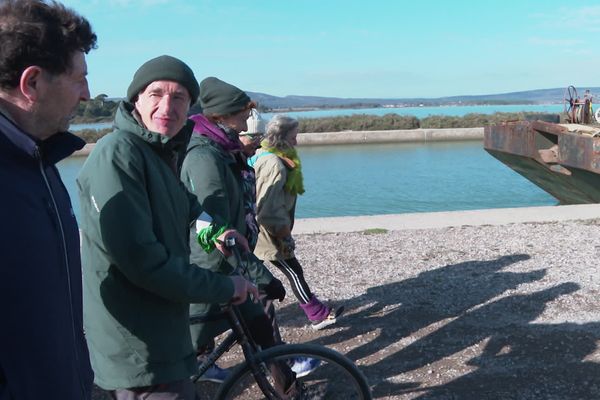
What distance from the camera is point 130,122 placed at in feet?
7.95

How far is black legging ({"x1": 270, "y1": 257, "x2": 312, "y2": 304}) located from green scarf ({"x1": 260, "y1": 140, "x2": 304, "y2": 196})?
1.71ft

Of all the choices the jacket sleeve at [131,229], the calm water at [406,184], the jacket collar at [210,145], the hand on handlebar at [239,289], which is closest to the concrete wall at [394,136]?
the calm water at [406,184]

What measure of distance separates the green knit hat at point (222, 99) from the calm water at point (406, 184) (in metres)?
7.52

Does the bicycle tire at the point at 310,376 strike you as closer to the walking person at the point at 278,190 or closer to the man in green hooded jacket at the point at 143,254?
the man in green hooded jacket at the point at 143,254

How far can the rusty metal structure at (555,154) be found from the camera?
982 centimetres

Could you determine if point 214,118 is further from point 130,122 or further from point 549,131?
point 549,131

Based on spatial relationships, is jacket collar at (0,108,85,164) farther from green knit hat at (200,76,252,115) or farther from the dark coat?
green knit hat at (200,76,252,115)

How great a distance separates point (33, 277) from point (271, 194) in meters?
3.20

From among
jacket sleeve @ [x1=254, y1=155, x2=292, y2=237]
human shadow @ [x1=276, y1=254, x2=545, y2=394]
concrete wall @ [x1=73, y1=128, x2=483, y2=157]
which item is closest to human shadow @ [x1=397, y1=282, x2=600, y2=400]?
human shadow @ [x1=276, y1=254, x2=545, y2=394]

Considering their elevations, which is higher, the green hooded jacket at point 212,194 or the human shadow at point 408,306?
the green hooded jacket at point 212,194

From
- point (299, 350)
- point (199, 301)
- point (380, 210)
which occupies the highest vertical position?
point (199, 301)

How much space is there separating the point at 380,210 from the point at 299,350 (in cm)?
1139

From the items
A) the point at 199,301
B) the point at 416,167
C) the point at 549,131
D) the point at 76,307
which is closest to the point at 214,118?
the point at 199,301

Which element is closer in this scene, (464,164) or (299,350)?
(299,350)
